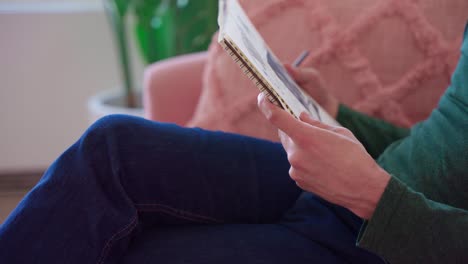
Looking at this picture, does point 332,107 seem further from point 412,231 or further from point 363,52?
point 412,231

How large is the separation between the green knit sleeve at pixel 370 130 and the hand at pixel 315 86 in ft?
0.06

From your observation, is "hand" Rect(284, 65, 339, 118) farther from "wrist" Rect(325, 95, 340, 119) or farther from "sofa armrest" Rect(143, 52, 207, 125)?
"sofa armrest" Rect(143, 52, 207, 125)

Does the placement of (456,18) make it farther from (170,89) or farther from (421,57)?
(170,89)

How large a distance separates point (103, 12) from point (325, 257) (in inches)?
55.2

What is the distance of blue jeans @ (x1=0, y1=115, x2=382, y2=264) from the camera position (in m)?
0.57

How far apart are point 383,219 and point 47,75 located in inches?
60.0

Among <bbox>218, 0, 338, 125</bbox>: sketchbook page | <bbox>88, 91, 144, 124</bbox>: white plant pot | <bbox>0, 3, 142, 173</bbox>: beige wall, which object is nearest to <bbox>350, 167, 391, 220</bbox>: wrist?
<bbox>218, 0, 338, 125</bbox>: sketchbook page

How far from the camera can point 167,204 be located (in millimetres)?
667

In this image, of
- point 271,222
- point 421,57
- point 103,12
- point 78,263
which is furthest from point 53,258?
point 103,12

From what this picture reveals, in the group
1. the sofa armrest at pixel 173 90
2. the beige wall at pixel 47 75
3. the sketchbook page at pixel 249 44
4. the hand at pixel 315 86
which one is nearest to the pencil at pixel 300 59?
the hand at pixel 315 86

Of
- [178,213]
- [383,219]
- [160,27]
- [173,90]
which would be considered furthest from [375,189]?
[160,27]

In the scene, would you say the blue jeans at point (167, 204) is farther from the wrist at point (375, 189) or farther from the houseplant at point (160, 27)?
the houseplant at point (160, 27)

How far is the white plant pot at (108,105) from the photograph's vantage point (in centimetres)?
146

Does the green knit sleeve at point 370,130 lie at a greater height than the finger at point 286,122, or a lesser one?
lesser
